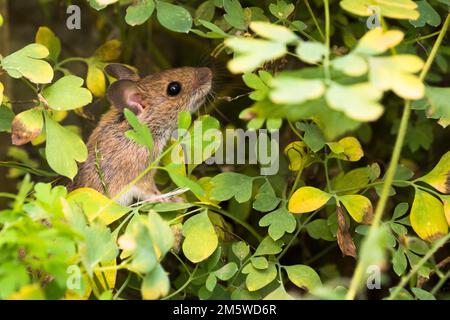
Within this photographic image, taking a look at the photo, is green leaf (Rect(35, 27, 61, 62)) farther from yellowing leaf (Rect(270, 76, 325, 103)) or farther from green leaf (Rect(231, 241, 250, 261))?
yellowing leaf (Rect(270, 76, 325, 103))

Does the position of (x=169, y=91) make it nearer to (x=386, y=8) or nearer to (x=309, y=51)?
(x=386, y=8)

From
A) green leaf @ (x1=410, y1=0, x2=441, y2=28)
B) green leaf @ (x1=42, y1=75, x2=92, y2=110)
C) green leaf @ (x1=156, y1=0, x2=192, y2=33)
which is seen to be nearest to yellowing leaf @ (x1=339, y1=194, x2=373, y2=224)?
green leaf @ (x1=410, y1=0, x2=441, y2=28)

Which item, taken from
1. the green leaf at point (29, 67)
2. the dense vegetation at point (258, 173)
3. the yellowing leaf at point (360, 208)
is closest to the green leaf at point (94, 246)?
the dense vegetation at point (258, 173)

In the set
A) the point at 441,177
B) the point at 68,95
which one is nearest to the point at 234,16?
the point at 68,95

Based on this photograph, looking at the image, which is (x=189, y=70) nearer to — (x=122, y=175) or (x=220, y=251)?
(x=122, y=175)

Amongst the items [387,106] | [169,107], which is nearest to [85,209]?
[169,107]

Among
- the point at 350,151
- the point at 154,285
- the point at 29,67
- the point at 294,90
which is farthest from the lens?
the point at 350,151
